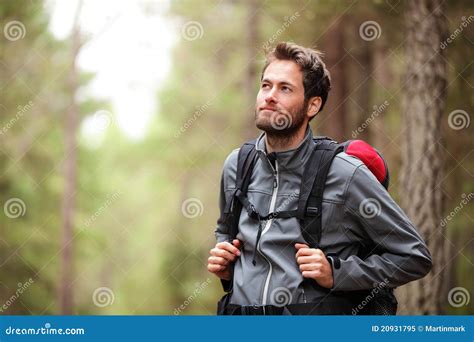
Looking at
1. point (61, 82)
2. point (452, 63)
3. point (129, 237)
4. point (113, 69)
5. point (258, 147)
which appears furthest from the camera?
point (129, 237)

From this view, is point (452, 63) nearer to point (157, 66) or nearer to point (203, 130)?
point (203, 130)

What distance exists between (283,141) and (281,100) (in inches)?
9.6

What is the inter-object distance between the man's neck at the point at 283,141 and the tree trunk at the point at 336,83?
664 centimetres

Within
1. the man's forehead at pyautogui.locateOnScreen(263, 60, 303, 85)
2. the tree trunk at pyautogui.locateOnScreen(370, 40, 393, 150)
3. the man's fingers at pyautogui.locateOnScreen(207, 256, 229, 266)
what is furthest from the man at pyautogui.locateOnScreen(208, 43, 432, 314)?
the tree trunk at pyautogui.locateOnScreen(370, 40, 393, 150)

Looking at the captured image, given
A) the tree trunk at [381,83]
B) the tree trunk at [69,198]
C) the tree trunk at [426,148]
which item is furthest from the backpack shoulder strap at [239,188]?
the tree trunk at [69,198]

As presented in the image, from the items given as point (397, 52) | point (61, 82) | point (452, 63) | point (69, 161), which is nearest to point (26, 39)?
point (61, 82)

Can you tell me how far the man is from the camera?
329cm

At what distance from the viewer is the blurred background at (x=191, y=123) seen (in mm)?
6594

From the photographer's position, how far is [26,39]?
15195mm

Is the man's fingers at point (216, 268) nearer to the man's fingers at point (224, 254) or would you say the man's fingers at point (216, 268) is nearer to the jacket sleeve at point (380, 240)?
the man's fingers at point (224, 254)

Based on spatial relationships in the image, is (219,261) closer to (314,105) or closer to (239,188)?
(239,188)

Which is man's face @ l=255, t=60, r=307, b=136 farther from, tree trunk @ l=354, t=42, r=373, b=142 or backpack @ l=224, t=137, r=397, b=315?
tree trunk @ l=354, t=42, r=373, b=142

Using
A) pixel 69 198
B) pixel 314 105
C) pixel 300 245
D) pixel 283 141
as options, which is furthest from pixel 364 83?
pixel 69 198

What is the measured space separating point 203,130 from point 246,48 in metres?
5.08
